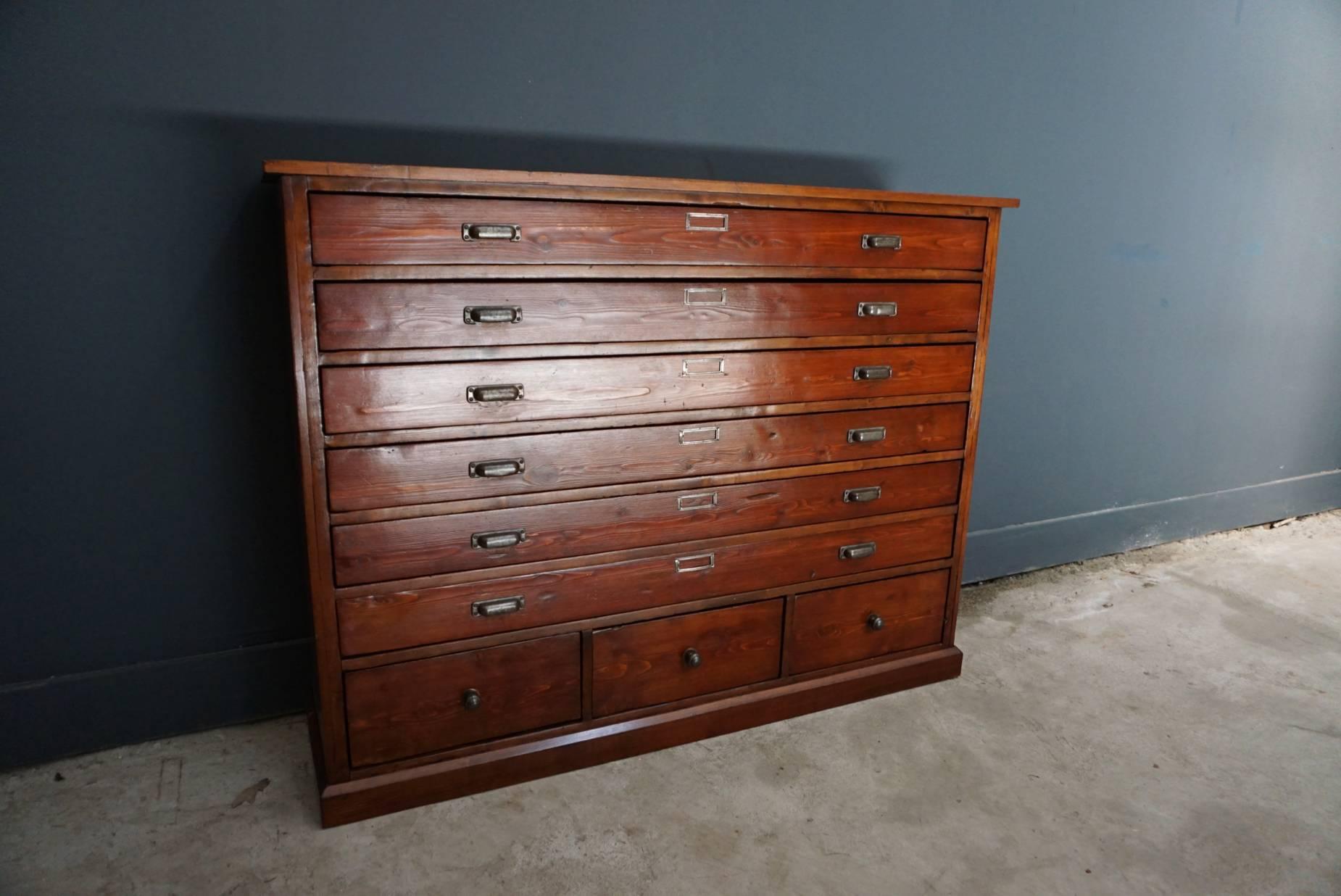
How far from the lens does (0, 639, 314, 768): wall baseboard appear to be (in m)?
1.90

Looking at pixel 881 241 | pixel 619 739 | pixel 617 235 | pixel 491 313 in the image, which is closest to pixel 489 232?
pixel 491 313

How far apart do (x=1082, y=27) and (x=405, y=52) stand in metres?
2.35

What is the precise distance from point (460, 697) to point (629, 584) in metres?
0.45

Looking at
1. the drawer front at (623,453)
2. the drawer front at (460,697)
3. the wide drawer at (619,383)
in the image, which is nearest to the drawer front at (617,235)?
the wide drawer at (619,383)

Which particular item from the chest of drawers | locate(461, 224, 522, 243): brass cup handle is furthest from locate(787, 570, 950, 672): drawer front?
locate(461, 224, 522, 243): brass cup handle

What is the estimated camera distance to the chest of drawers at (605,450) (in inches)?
63.7

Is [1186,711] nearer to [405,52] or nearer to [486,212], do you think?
[486,212]

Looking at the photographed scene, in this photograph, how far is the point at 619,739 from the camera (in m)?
1.99

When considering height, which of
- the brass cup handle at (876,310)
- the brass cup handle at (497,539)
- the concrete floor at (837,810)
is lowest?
the concrete floor at (837,810)

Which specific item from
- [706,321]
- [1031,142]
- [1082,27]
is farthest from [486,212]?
[1082,27]

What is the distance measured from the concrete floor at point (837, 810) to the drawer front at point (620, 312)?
1039 mm

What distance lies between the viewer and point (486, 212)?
5.35ft

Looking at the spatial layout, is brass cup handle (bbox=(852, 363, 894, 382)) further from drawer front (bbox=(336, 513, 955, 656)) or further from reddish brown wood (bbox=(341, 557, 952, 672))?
reddish brown wood (bbox=(341, 557, 952, 672))

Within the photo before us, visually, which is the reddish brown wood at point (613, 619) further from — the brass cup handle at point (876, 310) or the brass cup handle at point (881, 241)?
the brass cup handle at point (881, 241)
